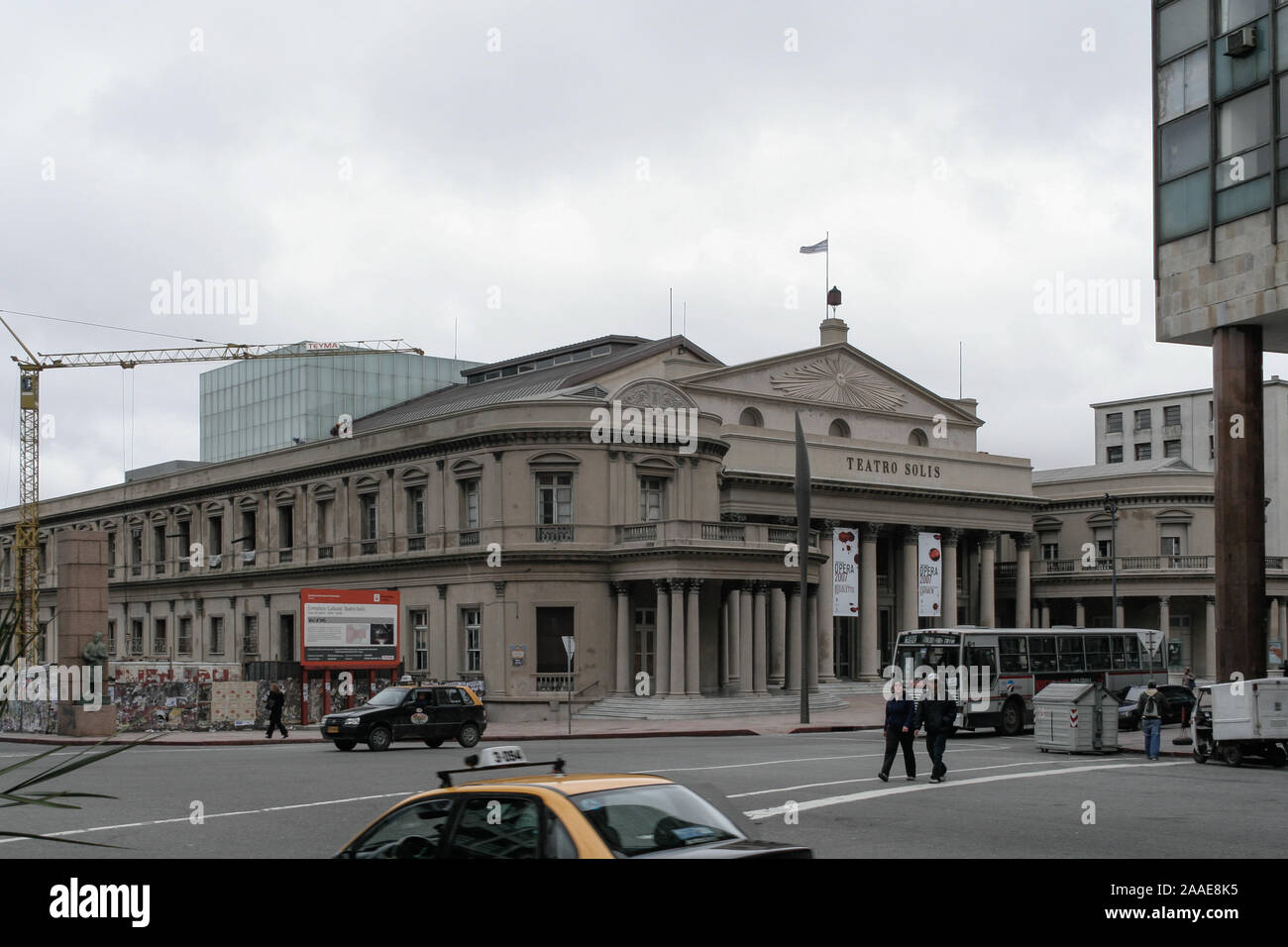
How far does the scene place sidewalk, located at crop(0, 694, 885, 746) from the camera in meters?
39.5

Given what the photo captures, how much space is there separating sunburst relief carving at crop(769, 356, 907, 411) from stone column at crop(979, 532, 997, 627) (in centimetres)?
875

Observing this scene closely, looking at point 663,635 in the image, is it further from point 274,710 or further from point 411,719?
point 411,719

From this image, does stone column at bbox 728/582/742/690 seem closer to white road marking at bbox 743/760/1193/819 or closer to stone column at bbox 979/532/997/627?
white road marking at bbox 743/760/1193/819

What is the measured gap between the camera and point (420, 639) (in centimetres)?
5400

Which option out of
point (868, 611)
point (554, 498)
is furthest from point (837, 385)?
point (554, 498)

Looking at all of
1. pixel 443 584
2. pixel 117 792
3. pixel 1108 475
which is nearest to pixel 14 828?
pixel 117 792

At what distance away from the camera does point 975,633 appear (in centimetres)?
3856

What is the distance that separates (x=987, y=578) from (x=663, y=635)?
1172 inches

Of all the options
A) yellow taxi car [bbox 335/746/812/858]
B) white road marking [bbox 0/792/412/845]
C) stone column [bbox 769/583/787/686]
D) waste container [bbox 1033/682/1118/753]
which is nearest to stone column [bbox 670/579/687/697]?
stone column [bbox 769/583/787/686]

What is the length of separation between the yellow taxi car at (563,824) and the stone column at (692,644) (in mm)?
39266

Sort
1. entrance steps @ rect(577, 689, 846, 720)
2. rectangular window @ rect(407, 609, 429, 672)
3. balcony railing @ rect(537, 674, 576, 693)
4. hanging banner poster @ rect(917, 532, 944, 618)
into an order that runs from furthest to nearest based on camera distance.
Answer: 1. hanging banner poster @ rect(917, 532, 944, 618)
2. rectangular window @ rect(407, 609, 429, 672)
3. balcony railing @ rect(537, 674, 576, 693)
4. entrance steps @ rect(577, 689, 846, 720)
